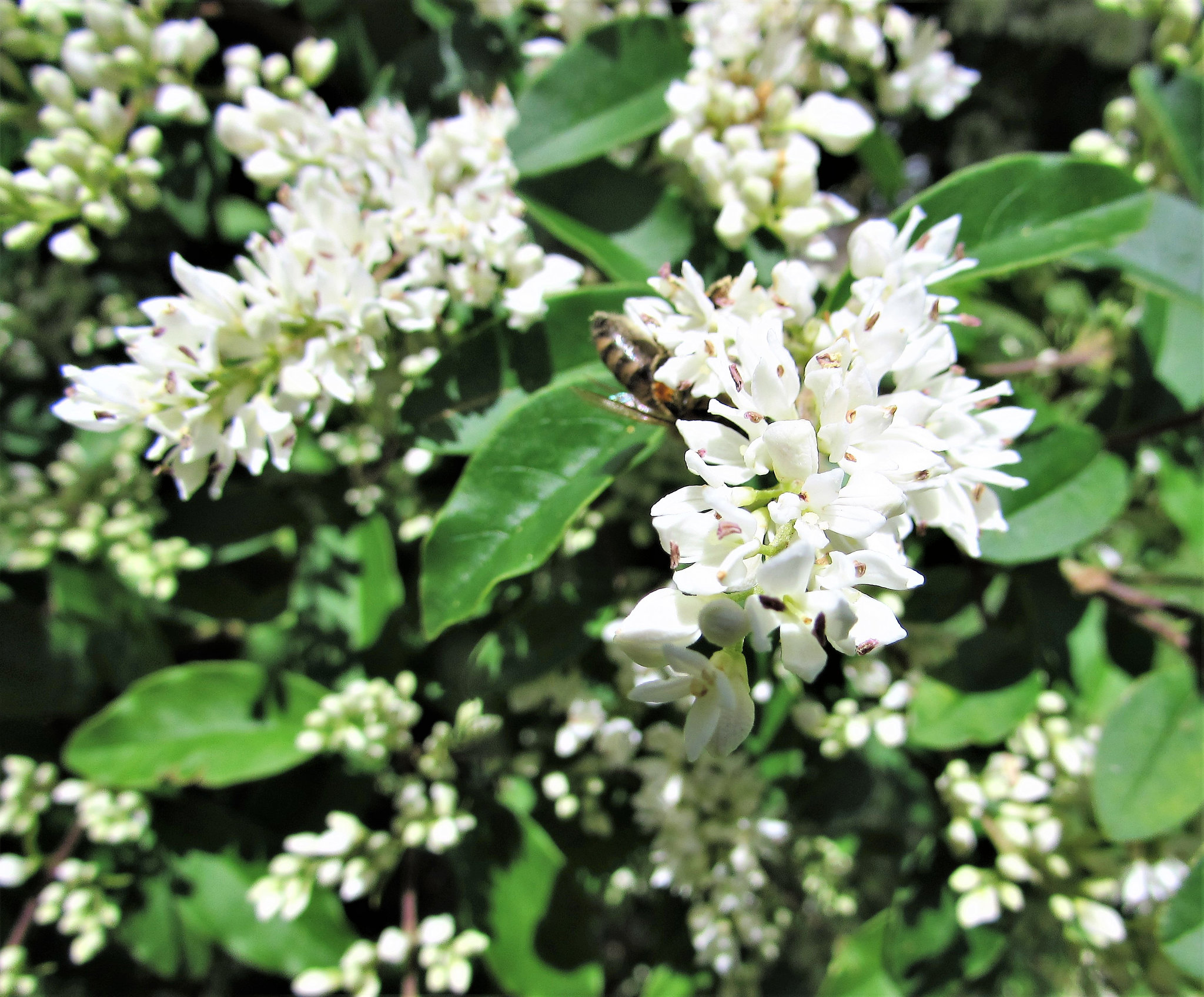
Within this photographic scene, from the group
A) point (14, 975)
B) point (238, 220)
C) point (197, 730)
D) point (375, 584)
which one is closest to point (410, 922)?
point (197, 730)

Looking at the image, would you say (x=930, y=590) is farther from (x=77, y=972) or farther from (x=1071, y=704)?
(x=77, y=972)

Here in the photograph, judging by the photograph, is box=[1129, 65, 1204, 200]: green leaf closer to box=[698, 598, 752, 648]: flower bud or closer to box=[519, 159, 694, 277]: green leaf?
box=[519, 159, 694, 277]: green leaf

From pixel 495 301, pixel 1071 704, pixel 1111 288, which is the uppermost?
pixel 495 301

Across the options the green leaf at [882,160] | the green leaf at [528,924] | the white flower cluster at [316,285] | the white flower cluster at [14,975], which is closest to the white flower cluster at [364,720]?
the green leaf at [528,924]

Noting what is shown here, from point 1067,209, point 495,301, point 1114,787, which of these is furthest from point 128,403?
point 1114,787

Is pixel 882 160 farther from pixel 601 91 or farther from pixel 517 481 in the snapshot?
pixel 517 481

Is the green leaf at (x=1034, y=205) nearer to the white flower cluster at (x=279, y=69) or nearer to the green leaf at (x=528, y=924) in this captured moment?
the white flower cluster at (x=279, y=69)
